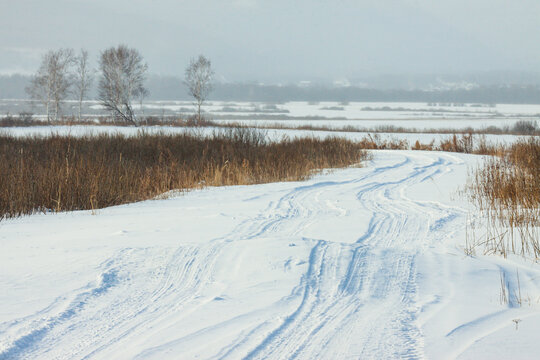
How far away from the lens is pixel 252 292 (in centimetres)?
287

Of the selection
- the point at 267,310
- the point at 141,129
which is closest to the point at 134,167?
the point at 267,310

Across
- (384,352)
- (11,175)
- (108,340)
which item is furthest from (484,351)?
(11,175)

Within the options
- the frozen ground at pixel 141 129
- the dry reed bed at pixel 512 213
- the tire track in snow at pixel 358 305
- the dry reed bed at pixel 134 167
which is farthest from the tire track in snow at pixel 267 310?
the frozen ground at pixel 141 129

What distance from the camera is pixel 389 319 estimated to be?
2.53 metres

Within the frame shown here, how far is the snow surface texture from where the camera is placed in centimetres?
218

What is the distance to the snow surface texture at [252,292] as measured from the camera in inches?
85.9

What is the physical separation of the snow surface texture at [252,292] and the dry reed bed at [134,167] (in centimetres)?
136

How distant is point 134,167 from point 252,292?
6322 millimetres

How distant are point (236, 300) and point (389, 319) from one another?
877mm

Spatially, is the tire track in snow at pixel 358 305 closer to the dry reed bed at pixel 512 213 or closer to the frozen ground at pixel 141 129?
the dry reed bed at pixel 512 213

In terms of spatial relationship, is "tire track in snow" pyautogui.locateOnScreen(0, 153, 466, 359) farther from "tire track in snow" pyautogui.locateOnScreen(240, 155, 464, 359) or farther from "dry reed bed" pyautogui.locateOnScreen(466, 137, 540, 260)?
"dry reed bed" pyautogui.locateOnScreen(466, 137, 540, 260)

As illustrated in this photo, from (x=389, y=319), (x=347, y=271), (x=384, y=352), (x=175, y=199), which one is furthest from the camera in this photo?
(x=175, y=199)

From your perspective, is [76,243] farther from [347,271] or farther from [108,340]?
[347,271]

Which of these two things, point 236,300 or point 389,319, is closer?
point 389,319
